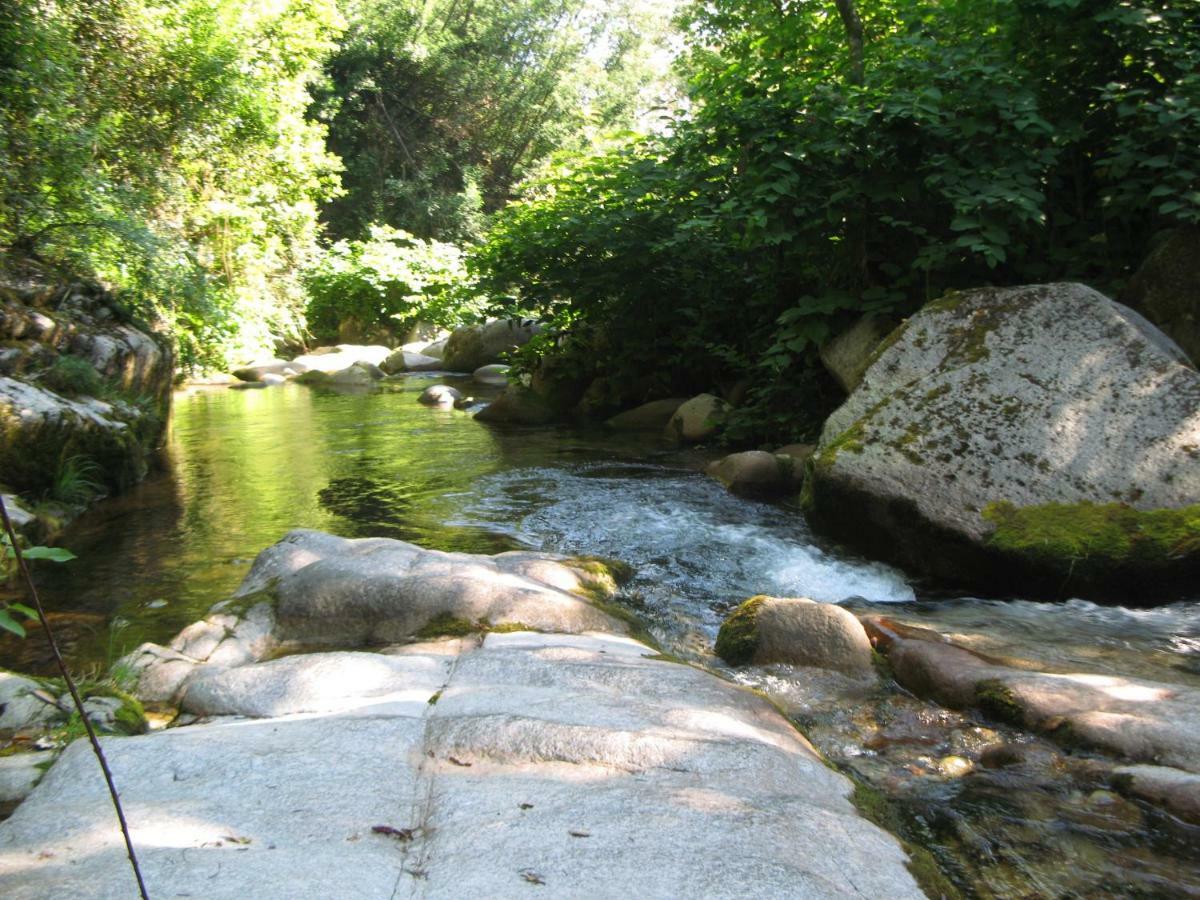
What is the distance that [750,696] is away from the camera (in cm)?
333

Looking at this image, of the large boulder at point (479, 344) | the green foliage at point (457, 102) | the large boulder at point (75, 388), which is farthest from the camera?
the green foliage at point (457, 102)

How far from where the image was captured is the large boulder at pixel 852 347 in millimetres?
8070

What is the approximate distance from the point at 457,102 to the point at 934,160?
30836 millimetres

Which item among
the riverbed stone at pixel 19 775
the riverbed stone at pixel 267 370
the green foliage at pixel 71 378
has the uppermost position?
the green foliage at pixel 71 378

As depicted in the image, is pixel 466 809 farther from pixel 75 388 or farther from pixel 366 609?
pixel 75 388

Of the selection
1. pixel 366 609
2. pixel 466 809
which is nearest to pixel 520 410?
pixel 366 609

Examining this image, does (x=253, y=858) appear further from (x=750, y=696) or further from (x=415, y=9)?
(x=415, y=9)

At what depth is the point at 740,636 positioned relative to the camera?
14.5ft

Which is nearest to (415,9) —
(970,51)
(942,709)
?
(970,51)

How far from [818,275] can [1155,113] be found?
9.64ft

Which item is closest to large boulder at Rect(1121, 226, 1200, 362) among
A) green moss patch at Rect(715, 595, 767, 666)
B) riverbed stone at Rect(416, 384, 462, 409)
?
green moss patch at Rect(715, 595, 767, 666)

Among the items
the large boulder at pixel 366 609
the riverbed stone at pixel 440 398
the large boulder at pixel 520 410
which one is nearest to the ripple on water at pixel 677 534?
the large boulder at pixel 366 609

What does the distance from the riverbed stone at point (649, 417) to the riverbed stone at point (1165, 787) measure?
8.76 meters

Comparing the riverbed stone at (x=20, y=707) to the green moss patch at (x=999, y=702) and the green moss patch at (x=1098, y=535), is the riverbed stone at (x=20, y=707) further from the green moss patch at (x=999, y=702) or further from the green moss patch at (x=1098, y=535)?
the green moss patch at (x=1098, y=535)
